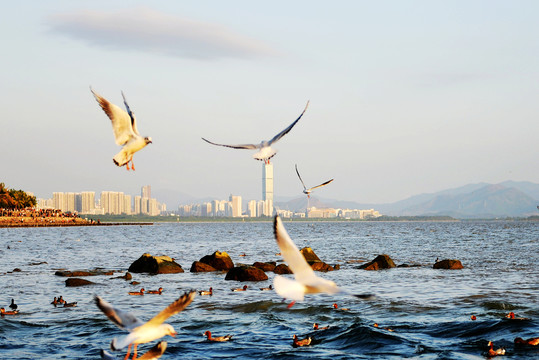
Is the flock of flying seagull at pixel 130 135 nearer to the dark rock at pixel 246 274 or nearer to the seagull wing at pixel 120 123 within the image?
the seagull wing at pixel 120 123

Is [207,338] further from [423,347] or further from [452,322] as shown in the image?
[452,322]

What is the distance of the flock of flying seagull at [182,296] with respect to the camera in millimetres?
8109

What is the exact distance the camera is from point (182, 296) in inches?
329

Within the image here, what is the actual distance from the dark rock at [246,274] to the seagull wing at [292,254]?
33.6 m

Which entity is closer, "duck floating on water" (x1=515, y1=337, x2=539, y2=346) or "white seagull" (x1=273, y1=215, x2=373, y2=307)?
"white seagull" (x1=273, y1=215, x2=373, y2=307)

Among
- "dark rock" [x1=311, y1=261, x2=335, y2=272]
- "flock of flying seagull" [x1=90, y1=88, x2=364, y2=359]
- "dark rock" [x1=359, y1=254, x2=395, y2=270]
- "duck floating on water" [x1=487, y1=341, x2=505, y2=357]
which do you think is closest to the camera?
"flock of flying seagull" [x1=90, y1=88, x2=364, y2=359]

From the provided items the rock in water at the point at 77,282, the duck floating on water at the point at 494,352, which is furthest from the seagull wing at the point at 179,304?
Answer: the rock in water at the point at 77,282

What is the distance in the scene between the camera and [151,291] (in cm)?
3675

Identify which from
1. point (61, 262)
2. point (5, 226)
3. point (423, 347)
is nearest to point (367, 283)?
point (423, 347)

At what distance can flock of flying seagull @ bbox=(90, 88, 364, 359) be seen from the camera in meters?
8.11

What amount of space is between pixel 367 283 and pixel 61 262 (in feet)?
111

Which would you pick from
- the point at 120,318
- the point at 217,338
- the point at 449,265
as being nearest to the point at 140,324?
the point at 120,318

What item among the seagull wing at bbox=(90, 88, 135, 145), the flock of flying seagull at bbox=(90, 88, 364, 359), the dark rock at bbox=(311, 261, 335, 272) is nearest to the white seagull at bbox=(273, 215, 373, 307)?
the flock of flying seagull at bbox=(90, 88, 364, 359)

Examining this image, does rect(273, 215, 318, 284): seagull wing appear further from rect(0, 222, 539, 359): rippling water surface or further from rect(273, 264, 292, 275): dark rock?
rect(273, 264, 292, 275): dark rock
